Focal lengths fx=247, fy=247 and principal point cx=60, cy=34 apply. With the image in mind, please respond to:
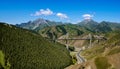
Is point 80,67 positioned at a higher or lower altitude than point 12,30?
lower

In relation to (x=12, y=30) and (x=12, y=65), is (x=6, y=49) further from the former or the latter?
(x=12, y=30)

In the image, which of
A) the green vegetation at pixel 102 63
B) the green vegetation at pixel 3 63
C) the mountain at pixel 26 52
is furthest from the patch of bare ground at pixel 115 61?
the mountain at pixel 26 52

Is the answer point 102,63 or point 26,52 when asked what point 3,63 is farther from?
point 102,63

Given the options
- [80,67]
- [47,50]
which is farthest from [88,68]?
[47,50]

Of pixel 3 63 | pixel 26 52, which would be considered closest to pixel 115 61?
pixel 3 63

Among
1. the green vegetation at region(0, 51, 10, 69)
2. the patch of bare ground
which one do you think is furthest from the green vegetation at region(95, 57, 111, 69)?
the green vegetation at region(0, 51, 10, 69)

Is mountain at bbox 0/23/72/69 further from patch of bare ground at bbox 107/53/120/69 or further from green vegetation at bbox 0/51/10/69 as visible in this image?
patch of bare ground at bbox 107/53/120/69

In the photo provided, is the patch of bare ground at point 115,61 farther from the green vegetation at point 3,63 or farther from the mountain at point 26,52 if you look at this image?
the mountain at point 26,52

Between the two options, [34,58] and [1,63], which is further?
[34,58]
